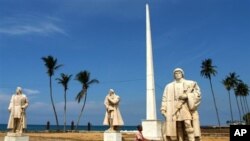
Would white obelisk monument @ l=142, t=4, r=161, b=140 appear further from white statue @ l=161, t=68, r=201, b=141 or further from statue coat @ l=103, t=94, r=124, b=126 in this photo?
white statue @ l=161, t=68, r=201, b=141

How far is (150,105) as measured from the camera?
2866 centimetres

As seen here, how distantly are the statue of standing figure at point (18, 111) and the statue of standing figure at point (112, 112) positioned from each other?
15.6ft

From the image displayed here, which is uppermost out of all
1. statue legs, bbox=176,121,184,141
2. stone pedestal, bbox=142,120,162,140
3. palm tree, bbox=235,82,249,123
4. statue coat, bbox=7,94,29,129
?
palm tree, bbox=235,82,249,123

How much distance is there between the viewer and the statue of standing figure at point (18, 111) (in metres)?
20.0

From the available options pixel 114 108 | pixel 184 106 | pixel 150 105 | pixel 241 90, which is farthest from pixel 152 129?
pixel 241 90

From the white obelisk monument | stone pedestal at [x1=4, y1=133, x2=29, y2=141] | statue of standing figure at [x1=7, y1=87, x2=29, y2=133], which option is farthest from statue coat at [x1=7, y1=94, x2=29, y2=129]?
the white obelisk monument

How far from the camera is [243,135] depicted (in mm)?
7664

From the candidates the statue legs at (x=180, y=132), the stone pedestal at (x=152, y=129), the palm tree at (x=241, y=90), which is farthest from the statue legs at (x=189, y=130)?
the palm tree at (x=241, y=90)

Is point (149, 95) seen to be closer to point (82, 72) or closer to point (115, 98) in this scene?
point (115, 98)

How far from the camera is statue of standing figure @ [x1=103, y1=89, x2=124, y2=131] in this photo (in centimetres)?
2275

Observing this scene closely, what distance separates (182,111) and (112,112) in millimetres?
12724

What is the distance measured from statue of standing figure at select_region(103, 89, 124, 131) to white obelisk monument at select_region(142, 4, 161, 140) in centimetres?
482

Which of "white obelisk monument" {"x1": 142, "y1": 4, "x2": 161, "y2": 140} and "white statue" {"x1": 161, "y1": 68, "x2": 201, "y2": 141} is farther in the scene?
"white obelisk monument" {"x1": 142, "y1": 4, "x2": 161, "y2": 140}

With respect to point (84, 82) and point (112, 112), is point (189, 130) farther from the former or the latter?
point (84, 82)
